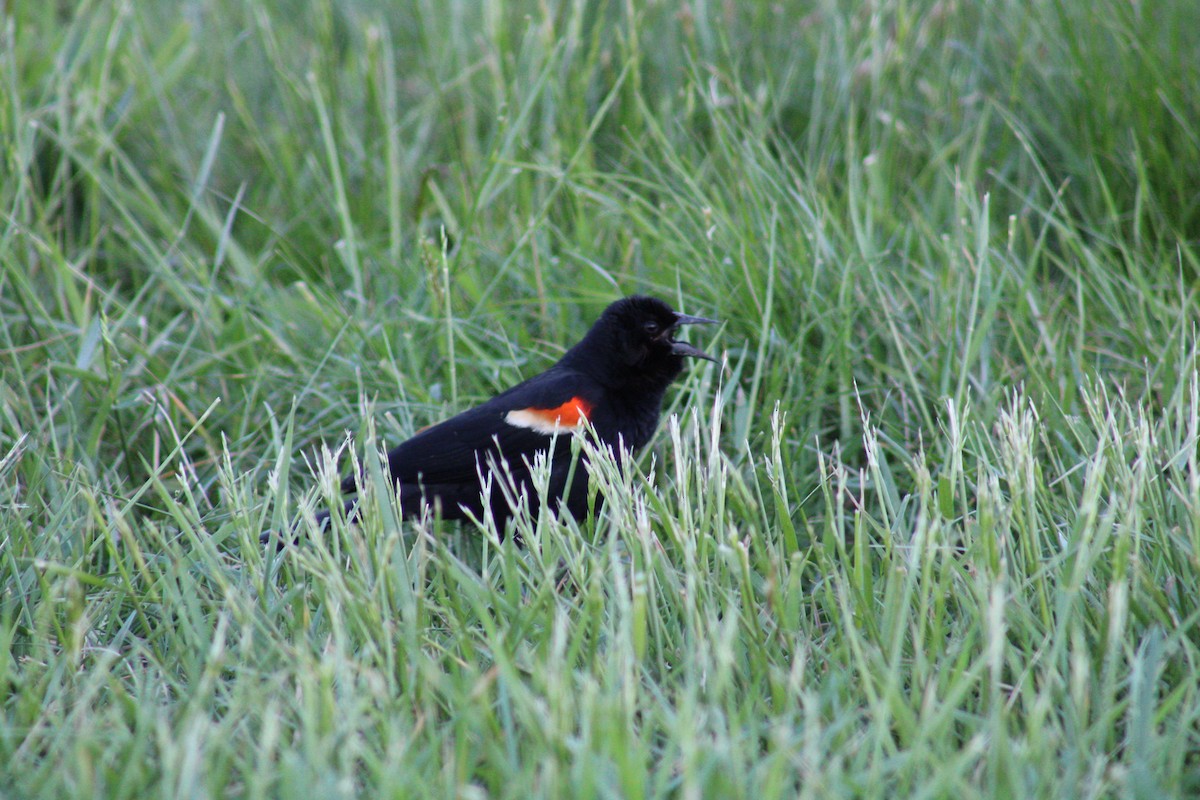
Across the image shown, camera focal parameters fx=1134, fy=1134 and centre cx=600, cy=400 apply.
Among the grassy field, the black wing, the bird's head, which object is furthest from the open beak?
the black wing

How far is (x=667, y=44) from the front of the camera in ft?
14.5

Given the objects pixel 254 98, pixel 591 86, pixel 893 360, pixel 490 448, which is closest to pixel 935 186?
pixel 893 360

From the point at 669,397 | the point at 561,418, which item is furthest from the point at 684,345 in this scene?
the point at 669,397

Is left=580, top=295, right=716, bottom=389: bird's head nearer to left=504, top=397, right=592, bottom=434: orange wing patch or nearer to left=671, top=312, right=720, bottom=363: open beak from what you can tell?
left=671, top=312, right=720, bottom=363: open beak

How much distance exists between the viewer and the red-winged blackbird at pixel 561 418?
9.98 ft

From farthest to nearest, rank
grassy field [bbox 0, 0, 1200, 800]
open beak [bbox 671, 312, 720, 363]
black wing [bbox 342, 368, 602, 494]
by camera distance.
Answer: open beak [bbox 671, 312, 720, 363]
black wing [bbox 342, 368, 602, 494]
grassy field [bbox 0, 0, 1200, 800]

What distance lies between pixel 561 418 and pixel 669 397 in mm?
699

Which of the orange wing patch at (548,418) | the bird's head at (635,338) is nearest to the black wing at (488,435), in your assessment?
the orange wing patch at (548,418)

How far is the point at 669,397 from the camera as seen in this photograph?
369cm

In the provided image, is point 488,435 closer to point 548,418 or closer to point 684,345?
point 548,418

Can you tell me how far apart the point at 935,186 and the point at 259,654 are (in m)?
2.93

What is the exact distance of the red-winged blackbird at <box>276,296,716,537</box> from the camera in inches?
120

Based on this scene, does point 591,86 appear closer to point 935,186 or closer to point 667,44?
point 667,44

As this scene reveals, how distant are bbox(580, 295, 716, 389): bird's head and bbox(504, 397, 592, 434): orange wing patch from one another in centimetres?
19
